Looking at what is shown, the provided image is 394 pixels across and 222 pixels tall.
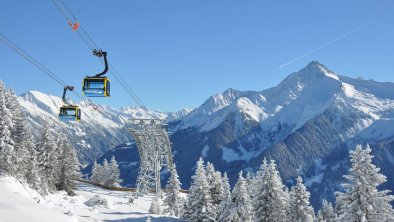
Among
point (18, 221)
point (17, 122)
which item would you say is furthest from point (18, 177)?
point (18, 221)

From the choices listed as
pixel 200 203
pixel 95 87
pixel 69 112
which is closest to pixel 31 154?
pixel 200 203

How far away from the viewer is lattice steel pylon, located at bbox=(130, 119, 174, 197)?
7664cm

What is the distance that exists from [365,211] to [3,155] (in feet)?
141

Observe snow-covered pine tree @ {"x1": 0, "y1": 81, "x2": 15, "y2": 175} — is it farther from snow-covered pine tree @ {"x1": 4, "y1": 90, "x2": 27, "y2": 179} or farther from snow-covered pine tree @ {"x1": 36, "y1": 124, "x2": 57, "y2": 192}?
snow-covered pine tree @ {"x1": 36, "y1": 124, "x2": 57, "y2": 192}

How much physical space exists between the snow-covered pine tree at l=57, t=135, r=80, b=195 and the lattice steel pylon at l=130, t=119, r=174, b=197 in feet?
40.1

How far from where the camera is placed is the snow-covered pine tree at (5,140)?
57719 millimetres

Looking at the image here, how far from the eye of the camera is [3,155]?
5809cm

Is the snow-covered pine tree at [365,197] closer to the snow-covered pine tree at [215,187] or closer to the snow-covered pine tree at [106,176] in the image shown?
the snow-covered pine tree at [215,187]

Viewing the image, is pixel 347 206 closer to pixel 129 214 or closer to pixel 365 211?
pixel 365 211

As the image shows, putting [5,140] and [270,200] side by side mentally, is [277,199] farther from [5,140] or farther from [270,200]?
[5,140]

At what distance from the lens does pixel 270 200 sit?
5356cm

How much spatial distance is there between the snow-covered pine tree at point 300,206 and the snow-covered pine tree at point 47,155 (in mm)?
39301

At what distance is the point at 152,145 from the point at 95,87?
161ft

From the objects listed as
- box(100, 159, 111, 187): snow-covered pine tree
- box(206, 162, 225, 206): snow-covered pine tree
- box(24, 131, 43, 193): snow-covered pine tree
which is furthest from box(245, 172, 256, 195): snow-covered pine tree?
box(100, 159, 111, 187): snow-covered pine tree
